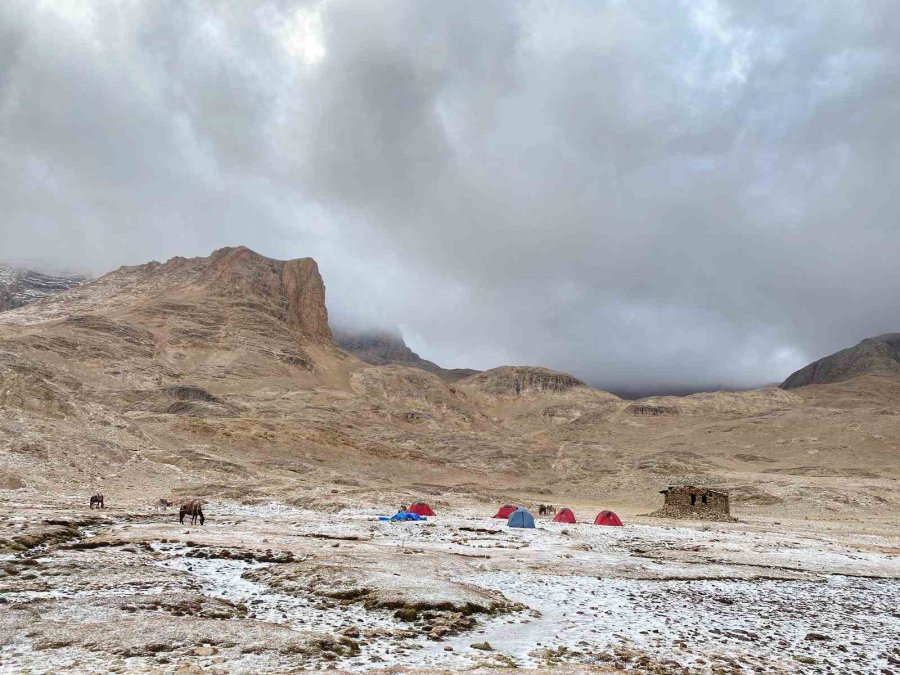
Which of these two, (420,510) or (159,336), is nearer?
(420,510)

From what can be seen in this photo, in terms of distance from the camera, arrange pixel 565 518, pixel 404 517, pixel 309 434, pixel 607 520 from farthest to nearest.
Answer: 1. pixel 309 434
2. pixel 565 518
3. pixel 607 520
4. pixel 404 517

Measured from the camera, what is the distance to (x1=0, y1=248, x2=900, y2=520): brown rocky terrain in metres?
67.0

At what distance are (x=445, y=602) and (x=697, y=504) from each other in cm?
5023

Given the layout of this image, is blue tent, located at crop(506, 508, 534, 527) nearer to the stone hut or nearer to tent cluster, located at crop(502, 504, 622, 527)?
tent cluster, located at crop(502, 504, 622, 527)

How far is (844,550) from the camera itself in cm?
3600

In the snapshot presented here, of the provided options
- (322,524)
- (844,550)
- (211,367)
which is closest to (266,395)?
(211,367)

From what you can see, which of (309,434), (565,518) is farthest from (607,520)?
(309,434)

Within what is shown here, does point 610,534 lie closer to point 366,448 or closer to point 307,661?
point 307,661

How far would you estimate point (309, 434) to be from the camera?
103250 mm

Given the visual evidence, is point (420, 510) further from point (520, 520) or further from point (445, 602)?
point (445, 602)

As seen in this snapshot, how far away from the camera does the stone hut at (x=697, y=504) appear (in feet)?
188

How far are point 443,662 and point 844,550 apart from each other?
35.3 m

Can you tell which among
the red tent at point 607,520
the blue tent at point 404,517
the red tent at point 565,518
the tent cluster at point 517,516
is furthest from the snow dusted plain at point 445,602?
the red tent at point 565,518

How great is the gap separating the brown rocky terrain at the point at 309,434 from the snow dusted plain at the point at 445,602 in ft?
107
